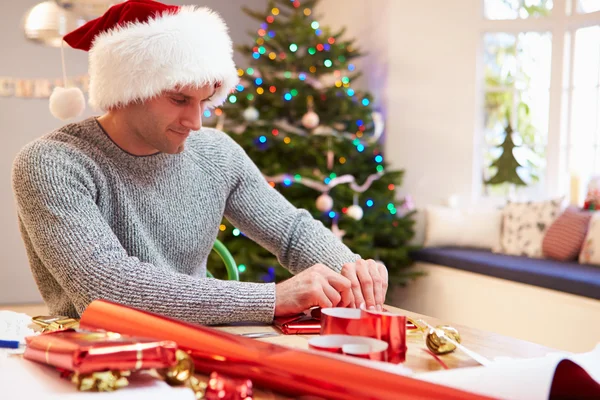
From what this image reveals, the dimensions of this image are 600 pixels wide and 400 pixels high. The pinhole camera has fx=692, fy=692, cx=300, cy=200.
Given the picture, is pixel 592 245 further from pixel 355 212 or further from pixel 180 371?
pixel 180 371

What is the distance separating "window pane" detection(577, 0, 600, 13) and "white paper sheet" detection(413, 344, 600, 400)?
176 inches

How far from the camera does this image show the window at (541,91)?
15.4 ft

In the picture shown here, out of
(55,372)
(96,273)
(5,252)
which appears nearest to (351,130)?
(5,252)

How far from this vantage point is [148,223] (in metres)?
1.47

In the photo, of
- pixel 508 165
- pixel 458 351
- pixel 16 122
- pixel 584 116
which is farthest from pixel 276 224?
pixel 16 122

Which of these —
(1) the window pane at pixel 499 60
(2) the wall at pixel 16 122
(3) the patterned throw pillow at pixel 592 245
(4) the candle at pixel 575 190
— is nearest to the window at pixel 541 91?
(1) the window pane at pixel 499 60

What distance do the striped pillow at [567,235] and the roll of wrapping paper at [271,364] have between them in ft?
12.1

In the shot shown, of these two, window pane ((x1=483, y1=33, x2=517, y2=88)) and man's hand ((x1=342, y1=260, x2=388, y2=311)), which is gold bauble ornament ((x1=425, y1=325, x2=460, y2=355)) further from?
window pane ((x1=483, y1=33, x2=517, y2=88))

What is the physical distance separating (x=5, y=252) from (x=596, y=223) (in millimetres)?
4267

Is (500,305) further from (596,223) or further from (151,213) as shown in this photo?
(151,213)

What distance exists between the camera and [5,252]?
17.8 ft

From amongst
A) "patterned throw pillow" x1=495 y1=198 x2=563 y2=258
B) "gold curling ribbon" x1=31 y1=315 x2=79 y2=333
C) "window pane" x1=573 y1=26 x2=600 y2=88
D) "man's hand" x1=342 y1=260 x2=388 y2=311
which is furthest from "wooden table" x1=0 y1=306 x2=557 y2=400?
"window pane" x1=573 y1=26 x2=600 y2=88

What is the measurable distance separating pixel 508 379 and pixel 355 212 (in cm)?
359

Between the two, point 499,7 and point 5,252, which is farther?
point 5,252
